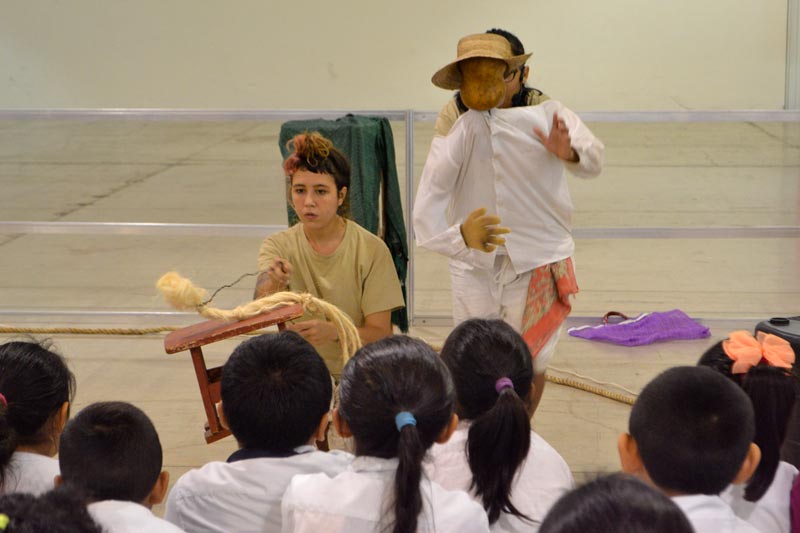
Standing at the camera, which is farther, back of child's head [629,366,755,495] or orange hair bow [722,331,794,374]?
orange hair bow [722,331,794,374]

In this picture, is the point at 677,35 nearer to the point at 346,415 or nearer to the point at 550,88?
the point at 550,88

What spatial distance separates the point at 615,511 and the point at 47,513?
0.71 meters

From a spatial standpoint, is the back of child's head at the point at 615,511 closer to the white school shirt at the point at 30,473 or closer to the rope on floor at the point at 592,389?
the white school shirt at the point at 30,473

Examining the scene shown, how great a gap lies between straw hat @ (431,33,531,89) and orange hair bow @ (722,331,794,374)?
117cm

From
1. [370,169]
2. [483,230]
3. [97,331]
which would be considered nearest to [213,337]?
[483,230]

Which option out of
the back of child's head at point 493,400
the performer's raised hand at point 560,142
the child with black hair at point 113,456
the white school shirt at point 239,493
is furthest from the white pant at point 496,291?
the child with black hair at point 113,456

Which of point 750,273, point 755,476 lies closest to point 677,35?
point 750,273

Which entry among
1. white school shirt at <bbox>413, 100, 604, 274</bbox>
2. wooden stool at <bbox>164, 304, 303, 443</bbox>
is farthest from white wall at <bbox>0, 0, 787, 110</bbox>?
wooden stool at <bbox>164, 304, 303, 443</bbox>

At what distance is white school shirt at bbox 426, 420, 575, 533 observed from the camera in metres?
1.95

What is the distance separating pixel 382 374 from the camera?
172 centimetres

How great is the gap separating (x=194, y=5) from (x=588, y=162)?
8744 millimetres

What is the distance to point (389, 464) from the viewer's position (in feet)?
5.47

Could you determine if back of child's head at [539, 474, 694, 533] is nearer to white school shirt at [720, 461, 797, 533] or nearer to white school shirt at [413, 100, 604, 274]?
white school shirt at [720, 461, 797, 533]

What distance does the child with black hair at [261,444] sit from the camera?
6.09 feet
